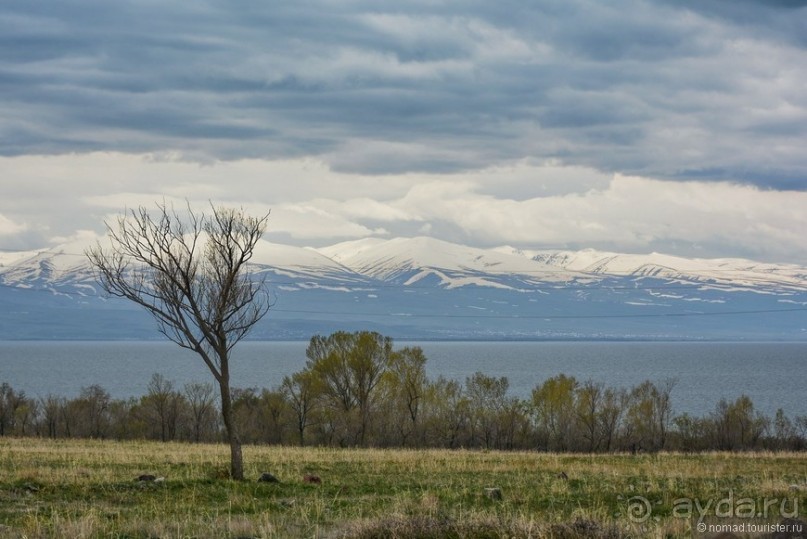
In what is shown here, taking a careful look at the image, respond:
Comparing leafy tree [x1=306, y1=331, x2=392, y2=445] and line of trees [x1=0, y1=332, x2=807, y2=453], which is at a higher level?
leafy tree [x1=306, y1=331, x2=392, y2=445]

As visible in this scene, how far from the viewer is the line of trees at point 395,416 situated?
80.8 metres

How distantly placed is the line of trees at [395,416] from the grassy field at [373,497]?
45986 millimetres

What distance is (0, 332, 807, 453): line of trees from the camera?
3182 inches

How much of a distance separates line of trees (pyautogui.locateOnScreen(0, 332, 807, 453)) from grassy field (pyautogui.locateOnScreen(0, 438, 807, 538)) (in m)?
46.0

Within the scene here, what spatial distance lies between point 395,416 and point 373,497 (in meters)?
59.9

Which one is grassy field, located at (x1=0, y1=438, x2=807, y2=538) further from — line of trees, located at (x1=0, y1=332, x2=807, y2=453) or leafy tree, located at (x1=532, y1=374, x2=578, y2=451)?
leafy tree, located at (x1=532, y1=374, x2=578, y2=451)

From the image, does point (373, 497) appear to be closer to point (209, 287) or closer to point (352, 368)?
point (209, 287)

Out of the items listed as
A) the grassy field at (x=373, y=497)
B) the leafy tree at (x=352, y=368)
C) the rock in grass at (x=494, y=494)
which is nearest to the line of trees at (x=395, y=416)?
the leafy tree at (x=352, y=368)

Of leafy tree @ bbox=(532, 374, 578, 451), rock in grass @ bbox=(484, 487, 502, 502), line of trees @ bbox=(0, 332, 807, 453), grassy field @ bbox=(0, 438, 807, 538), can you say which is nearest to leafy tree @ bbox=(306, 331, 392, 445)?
line of trees @ bbox=(0, 332, 807, 453)

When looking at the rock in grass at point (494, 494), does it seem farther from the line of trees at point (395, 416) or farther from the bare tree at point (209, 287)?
the line of trees at point (395, 416)

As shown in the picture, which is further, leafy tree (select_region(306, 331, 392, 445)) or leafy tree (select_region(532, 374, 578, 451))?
leafy tree (select_region(532, 374, 578, 451))

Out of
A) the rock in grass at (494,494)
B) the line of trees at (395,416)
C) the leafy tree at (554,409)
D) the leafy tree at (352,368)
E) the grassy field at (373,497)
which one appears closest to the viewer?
the grassy field at (373,497)

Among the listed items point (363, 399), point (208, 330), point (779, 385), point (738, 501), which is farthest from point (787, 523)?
point (779, 385)

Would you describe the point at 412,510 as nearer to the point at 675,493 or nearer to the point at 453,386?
the point at 675,493
